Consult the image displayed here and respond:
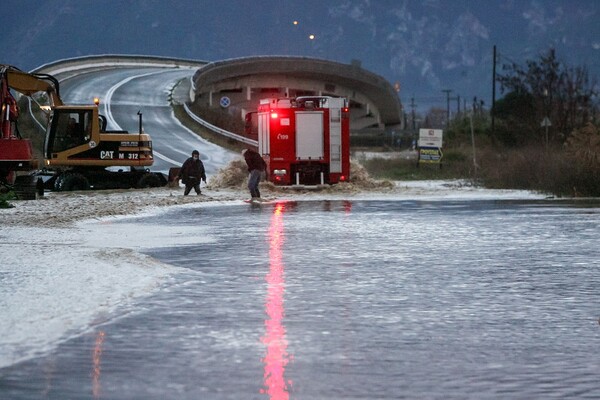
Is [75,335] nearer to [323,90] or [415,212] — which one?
[415,212]

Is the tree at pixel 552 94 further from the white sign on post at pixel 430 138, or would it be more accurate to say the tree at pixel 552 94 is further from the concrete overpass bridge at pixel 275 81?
the concrete overpass bridge at pixel 275 81

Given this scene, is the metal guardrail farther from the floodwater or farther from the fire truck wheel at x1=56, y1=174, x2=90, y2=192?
the floodwater

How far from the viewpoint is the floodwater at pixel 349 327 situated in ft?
26.2

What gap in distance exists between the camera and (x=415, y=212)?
2758 cm

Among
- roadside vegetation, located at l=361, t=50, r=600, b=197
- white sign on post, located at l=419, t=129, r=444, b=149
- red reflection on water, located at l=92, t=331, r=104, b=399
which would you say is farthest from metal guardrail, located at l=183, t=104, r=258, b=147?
red reflection on water, located at l=92, t=331, r=104, b=399

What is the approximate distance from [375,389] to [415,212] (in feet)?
65.1

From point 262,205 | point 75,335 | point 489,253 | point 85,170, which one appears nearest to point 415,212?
point 262,205

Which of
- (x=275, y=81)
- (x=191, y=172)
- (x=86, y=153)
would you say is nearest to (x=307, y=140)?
(x=191, y=172)

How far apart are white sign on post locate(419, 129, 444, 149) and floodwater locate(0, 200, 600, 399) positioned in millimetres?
33710

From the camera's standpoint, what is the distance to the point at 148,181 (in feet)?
124

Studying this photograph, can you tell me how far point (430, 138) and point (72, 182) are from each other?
72.2 feet

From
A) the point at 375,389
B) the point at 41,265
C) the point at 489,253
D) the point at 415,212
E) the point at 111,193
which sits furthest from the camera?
the point at 111,193

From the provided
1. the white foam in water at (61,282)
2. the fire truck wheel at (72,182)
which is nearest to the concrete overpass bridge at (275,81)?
the fire truck wheel at (72,182)

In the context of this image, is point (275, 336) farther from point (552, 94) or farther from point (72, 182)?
point (552, 94)
